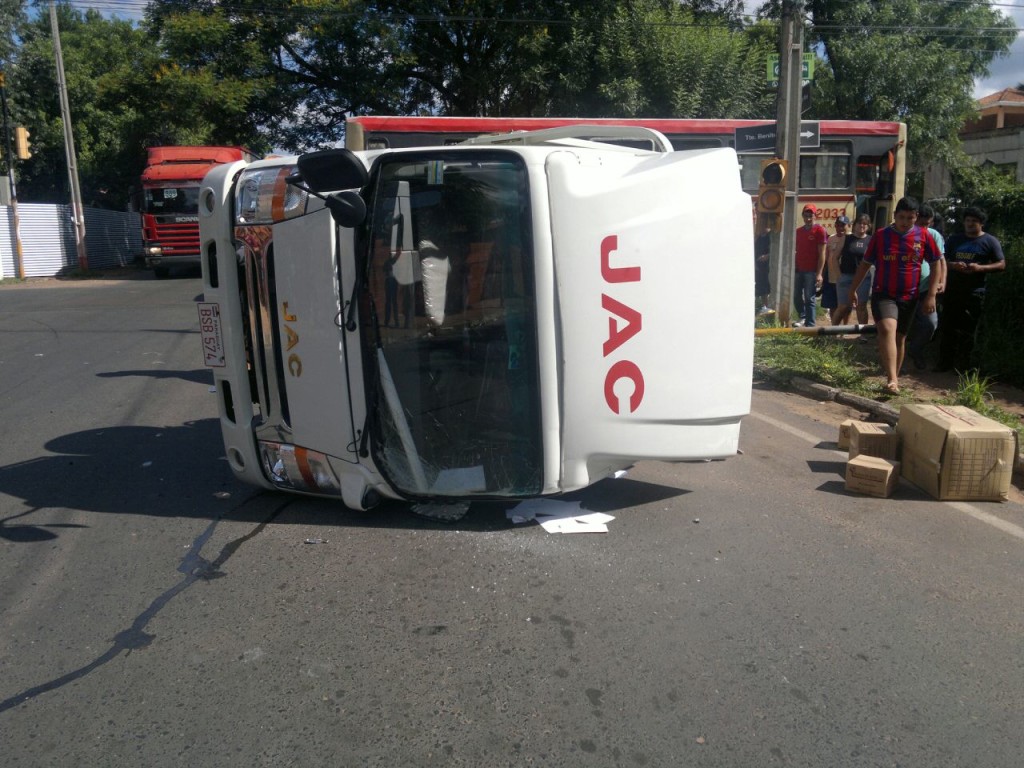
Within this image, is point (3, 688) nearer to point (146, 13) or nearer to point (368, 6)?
point (368, 6)

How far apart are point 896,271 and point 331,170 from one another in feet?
18.3

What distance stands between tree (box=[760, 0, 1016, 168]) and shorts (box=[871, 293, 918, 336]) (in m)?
19.0

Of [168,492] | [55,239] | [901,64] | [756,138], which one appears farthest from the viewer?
[55,239]

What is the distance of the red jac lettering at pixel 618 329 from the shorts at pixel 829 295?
9.13m

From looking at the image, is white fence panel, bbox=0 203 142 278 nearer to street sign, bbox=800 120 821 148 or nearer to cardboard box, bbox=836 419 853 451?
Result: street sign, bbox=800 120 821 148

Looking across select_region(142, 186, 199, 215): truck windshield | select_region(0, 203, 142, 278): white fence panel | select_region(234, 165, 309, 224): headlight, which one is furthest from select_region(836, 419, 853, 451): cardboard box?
select_region(0, 203, 142, 278): white fence panel

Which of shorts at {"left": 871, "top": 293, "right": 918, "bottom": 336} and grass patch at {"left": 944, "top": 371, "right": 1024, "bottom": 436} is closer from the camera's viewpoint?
grass patch at {"left": 944, "top": 371, "right": 1024, "bottom": 436}

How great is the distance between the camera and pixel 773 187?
424 inches

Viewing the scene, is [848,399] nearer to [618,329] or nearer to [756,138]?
[618,329]

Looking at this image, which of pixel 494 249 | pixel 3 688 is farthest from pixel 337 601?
pixel 494 249

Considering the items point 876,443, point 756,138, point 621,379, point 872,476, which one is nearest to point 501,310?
point 621,379

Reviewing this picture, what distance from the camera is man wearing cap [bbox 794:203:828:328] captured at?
11758 mm

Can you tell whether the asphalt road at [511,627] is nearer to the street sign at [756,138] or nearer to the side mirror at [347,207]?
the side mirror at [347,207]

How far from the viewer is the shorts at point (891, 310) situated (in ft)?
25.4
